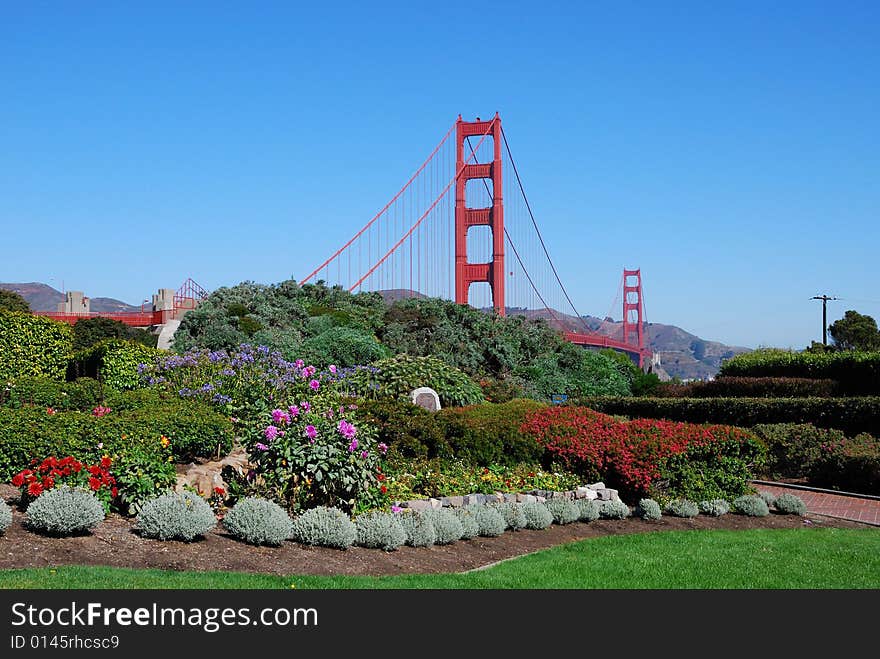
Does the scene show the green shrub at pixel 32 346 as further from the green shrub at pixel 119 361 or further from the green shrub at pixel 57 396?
the green shrub at pixel 57 396

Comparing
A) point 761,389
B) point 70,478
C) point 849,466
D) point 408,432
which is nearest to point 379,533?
point 70,478

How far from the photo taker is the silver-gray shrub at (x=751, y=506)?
32.4 feet

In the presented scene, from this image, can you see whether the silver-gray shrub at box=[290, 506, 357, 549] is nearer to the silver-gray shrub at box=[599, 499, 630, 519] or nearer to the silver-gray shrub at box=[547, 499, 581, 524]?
the silver-gray shrub at box=[547, 499, 581, 524]

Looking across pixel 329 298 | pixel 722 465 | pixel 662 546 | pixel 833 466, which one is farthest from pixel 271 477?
pixel 329 298

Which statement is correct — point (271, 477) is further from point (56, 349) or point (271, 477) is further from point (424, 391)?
point (56, 349)

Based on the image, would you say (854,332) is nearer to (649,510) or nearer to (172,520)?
(649,510)

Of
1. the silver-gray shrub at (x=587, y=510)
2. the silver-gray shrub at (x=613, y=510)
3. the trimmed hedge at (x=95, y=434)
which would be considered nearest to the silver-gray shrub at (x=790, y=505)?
the silver-gray shrub at (x=613, y=510)

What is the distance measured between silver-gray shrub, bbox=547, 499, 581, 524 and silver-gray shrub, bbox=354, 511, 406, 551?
2.34m

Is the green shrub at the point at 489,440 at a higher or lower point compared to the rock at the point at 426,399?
lower

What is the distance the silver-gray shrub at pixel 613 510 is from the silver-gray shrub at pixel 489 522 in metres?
1.76

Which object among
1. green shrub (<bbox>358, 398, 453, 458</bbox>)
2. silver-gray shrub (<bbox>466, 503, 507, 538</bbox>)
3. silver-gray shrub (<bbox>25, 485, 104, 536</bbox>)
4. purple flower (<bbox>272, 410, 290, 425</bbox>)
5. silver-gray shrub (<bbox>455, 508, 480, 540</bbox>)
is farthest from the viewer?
green shrub (<bbox>358, 398, 453, 458</bbox>)

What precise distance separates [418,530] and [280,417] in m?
1.49

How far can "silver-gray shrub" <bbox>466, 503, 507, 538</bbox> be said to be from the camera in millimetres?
7797

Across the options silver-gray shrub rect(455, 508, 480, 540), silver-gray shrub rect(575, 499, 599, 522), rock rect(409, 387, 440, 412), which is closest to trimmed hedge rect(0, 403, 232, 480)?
silver-gray shrub rect(455, 508, 480, 540)
